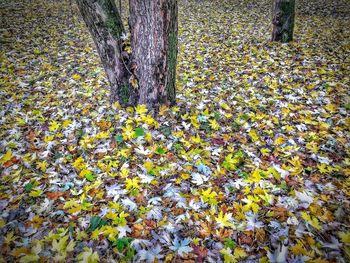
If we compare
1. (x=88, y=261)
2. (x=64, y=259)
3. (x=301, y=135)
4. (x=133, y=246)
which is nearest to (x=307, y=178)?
(x=301, y=135)

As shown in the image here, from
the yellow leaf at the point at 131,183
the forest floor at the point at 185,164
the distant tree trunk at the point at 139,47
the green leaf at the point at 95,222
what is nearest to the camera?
the forest floor at the point at 185,164

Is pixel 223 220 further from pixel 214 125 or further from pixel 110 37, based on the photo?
pixel 110 37

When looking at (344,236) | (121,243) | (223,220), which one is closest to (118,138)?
(121,243)

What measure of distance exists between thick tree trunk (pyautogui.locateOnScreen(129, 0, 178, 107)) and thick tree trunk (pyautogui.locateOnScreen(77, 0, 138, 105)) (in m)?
0.20

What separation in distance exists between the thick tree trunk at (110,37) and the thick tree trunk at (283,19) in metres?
4.57

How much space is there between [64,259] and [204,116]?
105 inches

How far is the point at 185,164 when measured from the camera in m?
3.17

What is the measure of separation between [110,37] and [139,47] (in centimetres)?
45

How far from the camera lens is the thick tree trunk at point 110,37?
3.31m

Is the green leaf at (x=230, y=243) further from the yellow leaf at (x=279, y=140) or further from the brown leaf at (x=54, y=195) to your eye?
the brown leaf at (x=54, y=195)

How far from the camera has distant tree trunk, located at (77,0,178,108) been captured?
3234 mm

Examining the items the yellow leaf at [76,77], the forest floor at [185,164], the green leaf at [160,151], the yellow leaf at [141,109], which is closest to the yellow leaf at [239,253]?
the forest floor at [185,164]

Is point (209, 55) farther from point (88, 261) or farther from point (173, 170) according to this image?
point (88, 261)

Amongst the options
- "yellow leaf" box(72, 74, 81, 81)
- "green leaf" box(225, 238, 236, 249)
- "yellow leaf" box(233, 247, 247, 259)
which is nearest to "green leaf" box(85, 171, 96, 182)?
"green leaf" box(225, 238, 236, 249)
